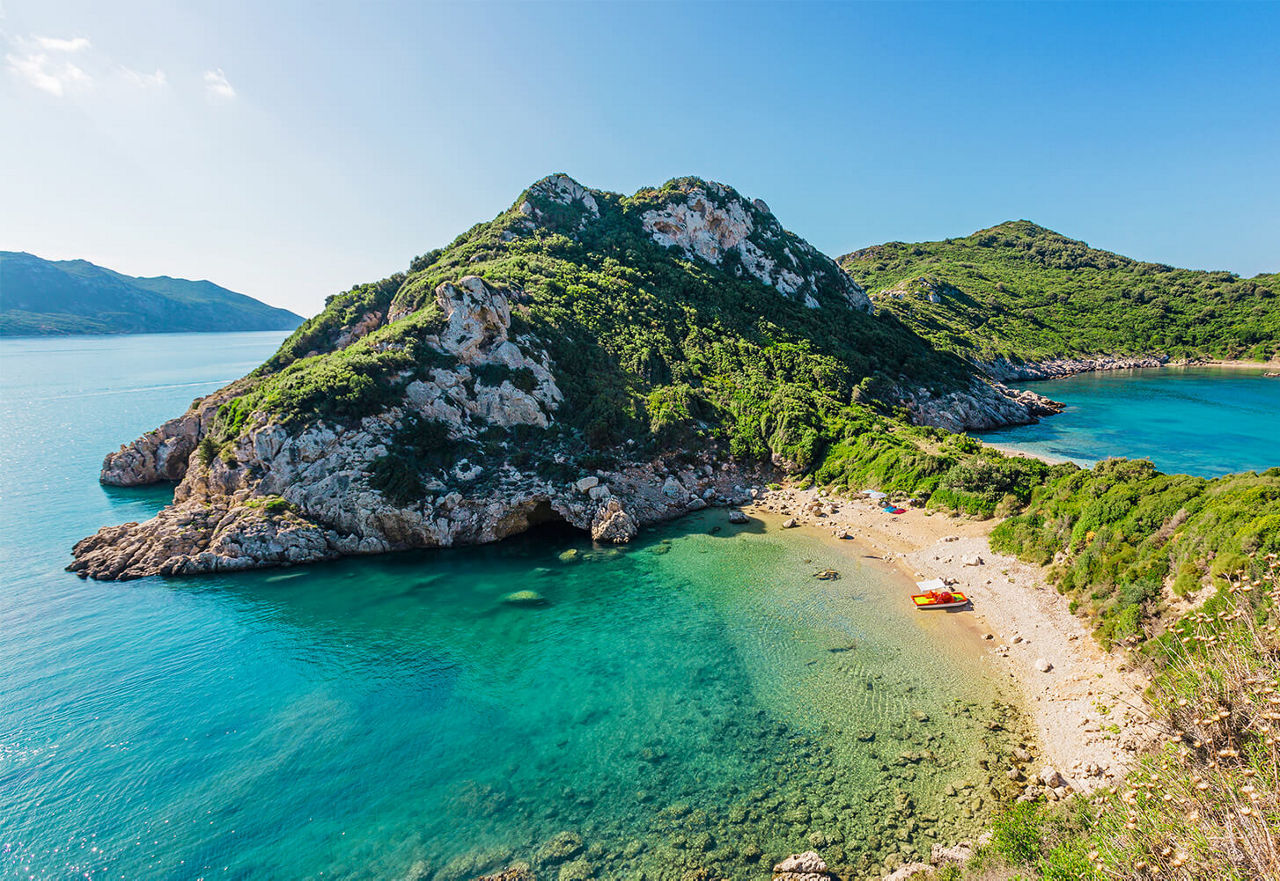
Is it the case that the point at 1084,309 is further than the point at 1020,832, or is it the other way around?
the point at 1084,309

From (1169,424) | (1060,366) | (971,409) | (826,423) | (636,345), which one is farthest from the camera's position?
(1060,366)

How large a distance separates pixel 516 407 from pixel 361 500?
1450 centimetres

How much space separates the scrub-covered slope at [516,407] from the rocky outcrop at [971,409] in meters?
0.37

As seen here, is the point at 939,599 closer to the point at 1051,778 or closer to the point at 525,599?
the point at 1051,778

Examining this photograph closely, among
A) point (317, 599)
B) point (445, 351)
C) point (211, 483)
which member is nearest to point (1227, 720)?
point (317, 599)

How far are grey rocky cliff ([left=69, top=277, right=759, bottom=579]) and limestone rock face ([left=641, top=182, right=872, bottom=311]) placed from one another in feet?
165

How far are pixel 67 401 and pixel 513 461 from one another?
311 feet

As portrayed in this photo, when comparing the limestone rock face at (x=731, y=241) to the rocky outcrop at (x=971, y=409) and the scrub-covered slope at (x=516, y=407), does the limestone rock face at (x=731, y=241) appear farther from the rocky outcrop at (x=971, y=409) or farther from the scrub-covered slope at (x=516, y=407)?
the rocky outcrop at (x=971, y=409)

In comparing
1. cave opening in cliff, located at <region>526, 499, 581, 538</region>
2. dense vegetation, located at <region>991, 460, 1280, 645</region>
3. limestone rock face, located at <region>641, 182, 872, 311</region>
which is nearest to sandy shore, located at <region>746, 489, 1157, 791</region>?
dense vegetation, located at <region>991, 460, 1280, 645</region>

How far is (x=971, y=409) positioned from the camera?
68312mm

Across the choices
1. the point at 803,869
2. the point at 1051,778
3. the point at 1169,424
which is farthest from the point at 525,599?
the point at 1169,424

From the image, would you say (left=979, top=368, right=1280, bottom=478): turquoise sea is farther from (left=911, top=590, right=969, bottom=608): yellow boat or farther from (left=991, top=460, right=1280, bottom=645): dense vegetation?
(left=911, top=590, right=969, bottom=608): yellow boat

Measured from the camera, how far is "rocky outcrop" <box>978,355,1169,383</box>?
336 feet

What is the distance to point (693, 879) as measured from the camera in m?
13.9
